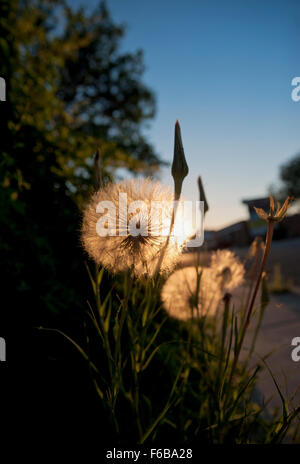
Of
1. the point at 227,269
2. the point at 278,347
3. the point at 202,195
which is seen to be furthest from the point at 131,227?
the point at 278,347

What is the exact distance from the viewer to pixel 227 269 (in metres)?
1.15

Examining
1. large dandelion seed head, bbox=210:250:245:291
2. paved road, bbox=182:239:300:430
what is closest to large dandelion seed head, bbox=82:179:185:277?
paved road, bbox=182:239:300:430

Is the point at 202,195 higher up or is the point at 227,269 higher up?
the point at 202,195

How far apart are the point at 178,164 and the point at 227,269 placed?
0.68 metres

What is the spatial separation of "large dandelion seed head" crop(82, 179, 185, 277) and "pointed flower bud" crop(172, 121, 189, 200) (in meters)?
0.13

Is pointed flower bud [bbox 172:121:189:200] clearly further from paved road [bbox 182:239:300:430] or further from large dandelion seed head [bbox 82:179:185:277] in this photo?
paved road [bbox 182:239:300:430]

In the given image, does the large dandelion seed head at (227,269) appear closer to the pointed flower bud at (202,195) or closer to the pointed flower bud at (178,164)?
the pointed flower bud at (202,195)

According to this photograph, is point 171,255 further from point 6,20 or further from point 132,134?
point 132,134

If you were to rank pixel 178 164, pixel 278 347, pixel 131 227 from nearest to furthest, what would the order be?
1. pixel 178 164
2. pixel 131 227
3. pixel 278 347

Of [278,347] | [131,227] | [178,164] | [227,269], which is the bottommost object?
[278,347]

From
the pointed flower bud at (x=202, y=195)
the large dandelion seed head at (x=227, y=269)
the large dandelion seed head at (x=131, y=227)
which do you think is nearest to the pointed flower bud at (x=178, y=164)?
the large dandelion seed head at (x=131, y=227)

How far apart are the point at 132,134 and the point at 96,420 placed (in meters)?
11.9

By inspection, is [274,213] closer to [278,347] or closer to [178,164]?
[178,164]

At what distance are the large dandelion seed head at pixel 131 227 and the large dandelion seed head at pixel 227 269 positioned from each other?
1.55 feet
